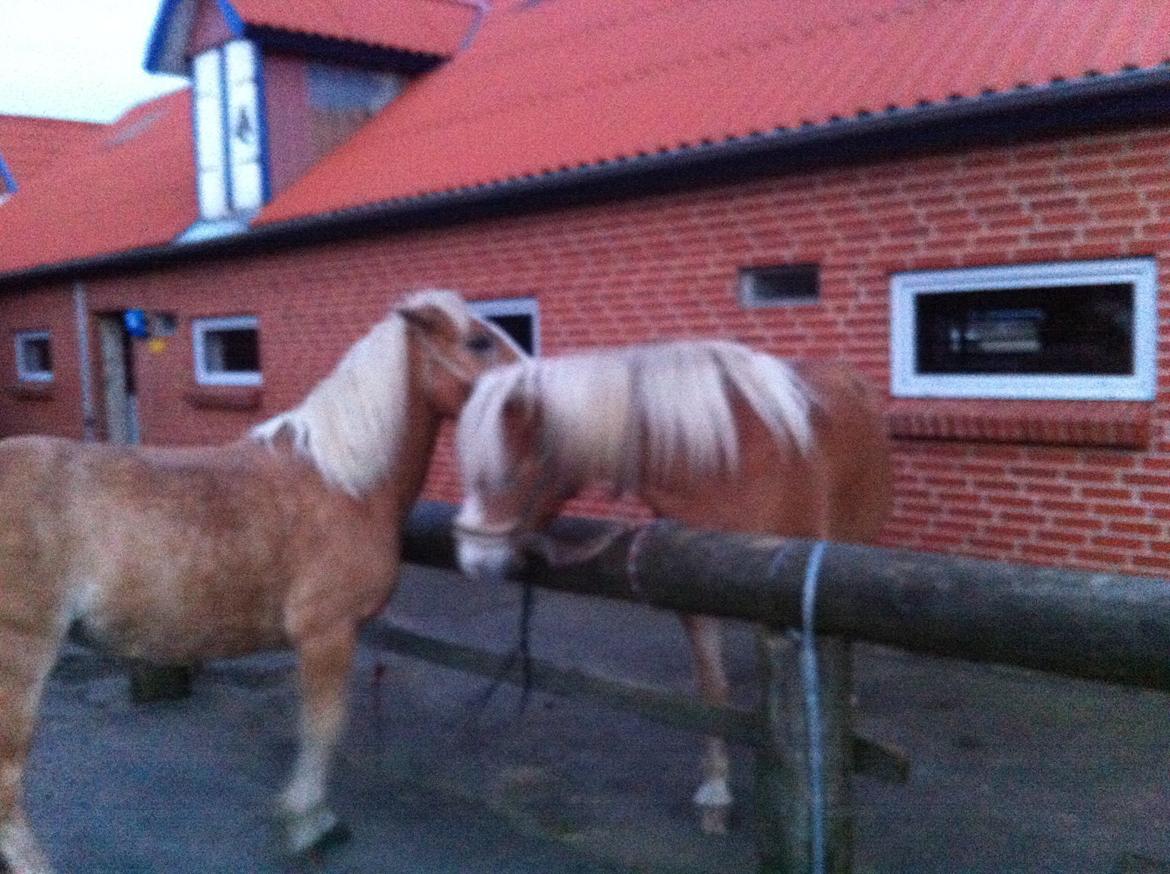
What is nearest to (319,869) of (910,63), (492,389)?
(492,389)

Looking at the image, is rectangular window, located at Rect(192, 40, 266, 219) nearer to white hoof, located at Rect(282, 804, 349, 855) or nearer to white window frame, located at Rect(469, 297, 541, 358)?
white window frame, located at Rect(469, 297, 541, 358)

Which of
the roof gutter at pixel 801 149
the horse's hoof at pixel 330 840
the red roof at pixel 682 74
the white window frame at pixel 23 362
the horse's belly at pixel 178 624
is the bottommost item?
the horse's hoof at pixel 330 840

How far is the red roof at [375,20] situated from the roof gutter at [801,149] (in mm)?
2485

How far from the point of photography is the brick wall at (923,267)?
4.96 metres

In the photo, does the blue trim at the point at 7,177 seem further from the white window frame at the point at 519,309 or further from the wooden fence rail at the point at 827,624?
the wooden fence rail at the point at 827,624

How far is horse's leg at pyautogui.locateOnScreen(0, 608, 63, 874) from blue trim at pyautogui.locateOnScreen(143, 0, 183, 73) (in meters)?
9.91

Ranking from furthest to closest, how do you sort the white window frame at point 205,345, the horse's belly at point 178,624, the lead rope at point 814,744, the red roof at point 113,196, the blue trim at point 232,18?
the red roof at point 113,196 → the white window frame at point 205,345 → the blue trim at point 232,18 → the horse's belly at point 178,624 → the lead rope at point 814,744

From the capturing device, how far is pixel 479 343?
11.4 feet

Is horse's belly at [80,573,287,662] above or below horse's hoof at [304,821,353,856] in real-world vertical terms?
above

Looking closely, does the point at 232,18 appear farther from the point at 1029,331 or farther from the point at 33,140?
the point at 33,140

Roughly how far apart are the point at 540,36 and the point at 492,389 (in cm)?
831

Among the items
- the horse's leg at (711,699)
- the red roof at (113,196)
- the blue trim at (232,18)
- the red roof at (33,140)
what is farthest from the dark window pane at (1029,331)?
the red roof at (33,140)

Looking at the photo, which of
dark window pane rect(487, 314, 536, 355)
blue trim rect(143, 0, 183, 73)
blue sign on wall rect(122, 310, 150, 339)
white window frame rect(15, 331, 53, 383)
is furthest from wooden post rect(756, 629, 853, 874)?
white window frame rect(15, 331, 53, 383)

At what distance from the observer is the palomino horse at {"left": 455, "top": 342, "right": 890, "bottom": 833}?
3031mm
